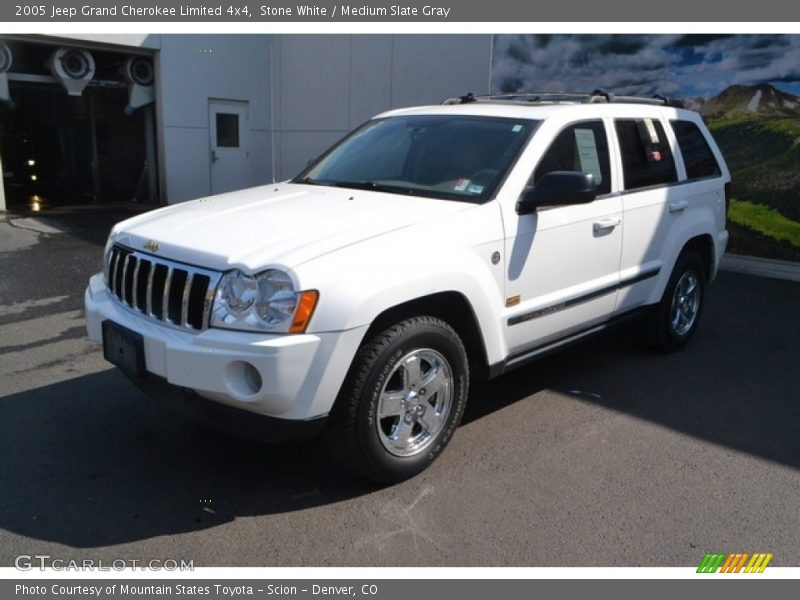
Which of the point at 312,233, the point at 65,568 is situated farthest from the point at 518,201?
the point at 65,568

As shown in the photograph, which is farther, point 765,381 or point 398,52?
point 398,52

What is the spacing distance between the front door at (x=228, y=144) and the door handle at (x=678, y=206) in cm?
1127

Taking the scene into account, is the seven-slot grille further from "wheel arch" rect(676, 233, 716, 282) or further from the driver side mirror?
"wheel arch" rect(676, 233, 716, 282)

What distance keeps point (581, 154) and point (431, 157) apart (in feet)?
3.21

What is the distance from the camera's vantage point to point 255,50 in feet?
49.4

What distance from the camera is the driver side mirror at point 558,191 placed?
391 cm

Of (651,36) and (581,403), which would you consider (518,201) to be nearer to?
(581,403)

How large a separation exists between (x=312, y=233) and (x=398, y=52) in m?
9.86

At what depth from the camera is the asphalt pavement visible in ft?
10.5

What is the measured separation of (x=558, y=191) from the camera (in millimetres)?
3934

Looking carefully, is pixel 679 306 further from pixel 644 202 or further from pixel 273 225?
pixel 273 225

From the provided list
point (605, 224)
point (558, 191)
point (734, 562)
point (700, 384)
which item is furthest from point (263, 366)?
point (700, 384)

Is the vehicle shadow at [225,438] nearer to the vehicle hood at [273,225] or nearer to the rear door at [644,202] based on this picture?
the rear door at [644,202]

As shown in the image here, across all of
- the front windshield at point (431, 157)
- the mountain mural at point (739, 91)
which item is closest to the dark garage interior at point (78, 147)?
the mountain mural at point (739, 91)
